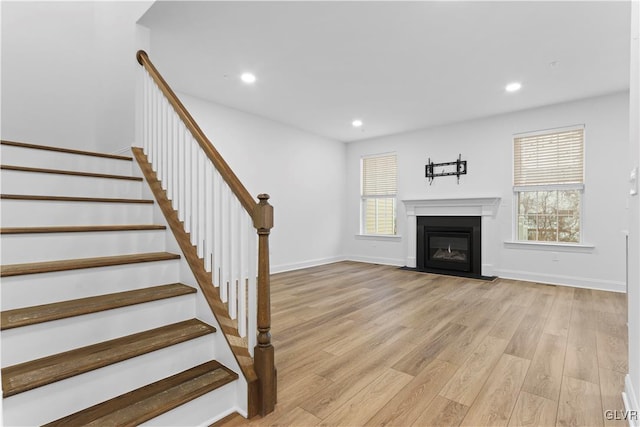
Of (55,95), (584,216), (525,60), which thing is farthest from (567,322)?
(55,95)

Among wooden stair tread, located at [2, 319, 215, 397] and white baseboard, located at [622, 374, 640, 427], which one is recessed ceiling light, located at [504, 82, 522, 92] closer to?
white baseboard, located at [622, 374, 640, 427]

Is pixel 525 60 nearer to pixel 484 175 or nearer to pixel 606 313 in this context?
pixel 484 175

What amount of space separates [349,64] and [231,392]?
10.7 feet

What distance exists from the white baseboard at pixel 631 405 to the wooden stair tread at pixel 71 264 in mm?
2547

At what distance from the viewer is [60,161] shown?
2.42m

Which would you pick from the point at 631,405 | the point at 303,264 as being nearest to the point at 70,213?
the point at 631,405

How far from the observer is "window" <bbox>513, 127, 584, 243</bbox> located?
458cm

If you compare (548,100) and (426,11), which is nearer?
(426,11)

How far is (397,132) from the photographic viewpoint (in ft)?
20.6

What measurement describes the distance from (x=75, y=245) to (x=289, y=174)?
412 centimetres

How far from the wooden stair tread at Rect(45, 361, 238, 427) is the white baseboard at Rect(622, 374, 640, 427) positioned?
6.22ft

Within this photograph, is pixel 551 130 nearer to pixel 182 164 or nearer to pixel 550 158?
pixel 550 158

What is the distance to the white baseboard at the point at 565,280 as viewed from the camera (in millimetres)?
4242

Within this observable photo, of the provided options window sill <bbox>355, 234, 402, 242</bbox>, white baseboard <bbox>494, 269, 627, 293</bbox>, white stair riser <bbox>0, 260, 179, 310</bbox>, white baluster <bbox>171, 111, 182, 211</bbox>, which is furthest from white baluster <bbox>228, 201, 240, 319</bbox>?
window sill <bbox>355, 234, 402, 242</bbox>
